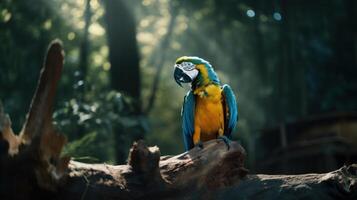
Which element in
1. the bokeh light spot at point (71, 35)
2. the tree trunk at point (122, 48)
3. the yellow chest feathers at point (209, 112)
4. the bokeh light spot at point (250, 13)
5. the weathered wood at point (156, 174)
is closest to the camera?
the weathered wood at point (156, 174)

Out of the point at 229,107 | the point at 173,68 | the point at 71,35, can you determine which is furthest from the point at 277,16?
the point at 229,107

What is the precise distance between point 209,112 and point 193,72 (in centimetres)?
38

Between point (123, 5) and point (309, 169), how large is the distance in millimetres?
6267

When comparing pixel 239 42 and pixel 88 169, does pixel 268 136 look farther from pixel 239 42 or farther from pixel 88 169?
pixel 88 169

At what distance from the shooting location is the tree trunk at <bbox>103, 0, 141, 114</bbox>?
941 cm

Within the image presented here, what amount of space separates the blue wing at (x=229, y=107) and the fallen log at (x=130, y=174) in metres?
0.94

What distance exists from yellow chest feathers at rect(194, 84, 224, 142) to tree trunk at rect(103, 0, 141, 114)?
462 centimetres

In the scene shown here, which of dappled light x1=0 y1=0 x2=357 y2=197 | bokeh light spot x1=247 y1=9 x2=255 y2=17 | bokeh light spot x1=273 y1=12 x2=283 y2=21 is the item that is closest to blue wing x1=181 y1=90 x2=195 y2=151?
dappled light x1=0 y1=0 x2=357 y2=197

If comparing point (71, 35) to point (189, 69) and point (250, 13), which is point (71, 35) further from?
point (189, 69)

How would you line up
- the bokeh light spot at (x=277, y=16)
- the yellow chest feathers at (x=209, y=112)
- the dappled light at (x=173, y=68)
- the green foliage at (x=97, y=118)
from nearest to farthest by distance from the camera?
1. the yellow chest feathers at (x=209, y=112)
2. the green foliage at (x=97, y=118)
3. the dappled light at (x=173, y=68)
4. the bokeh light spot at (x=277, y=16)

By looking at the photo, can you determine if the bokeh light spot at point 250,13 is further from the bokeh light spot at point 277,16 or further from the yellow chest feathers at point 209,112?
the yellow chest feathers at point 209,112

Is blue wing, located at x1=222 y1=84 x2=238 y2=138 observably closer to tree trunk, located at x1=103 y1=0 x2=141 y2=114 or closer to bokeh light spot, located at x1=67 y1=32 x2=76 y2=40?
tree trunk, located at x1=103 y1=0 x2=141 y2=114

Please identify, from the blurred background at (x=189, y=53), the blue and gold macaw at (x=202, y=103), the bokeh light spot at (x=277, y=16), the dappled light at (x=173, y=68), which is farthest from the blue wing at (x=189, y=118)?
the bokeh light spot at (x=277, y=16)

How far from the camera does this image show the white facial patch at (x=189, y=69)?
4.78 metres
